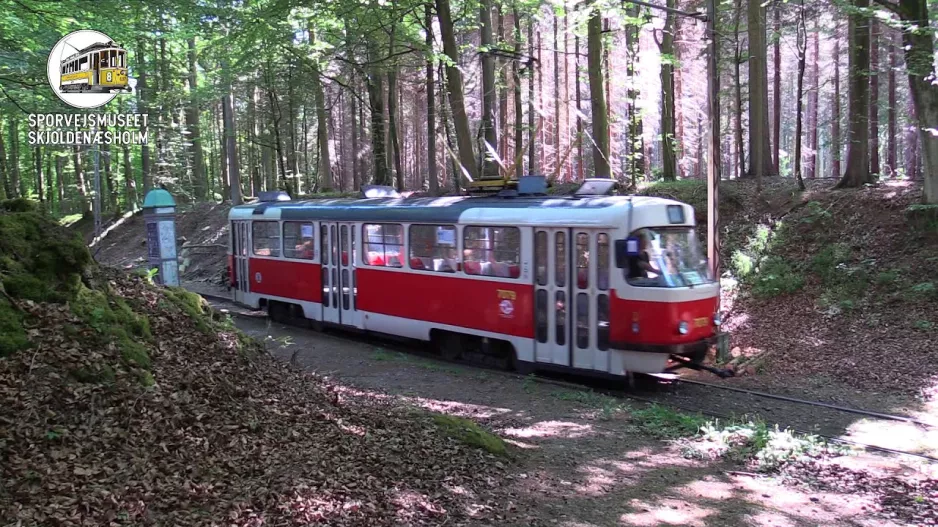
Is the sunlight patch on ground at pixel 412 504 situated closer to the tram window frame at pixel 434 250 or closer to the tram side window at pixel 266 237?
the tram window frame at pixel 434 250

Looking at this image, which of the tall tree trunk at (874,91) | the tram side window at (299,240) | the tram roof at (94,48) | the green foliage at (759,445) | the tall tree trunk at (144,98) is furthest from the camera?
the tall tree trunk at (144,98)

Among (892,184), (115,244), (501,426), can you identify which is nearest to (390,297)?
(501,426)

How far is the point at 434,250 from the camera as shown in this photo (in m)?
11.9

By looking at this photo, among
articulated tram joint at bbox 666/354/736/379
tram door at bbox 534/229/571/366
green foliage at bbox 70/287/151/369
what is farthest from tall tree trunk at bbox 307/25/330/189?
green foliage at bbox 70/287/151/369

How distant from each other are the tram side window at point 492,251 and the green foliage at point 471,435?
458cm

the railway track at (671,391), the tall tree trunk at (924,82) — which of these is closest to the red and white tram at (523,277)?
the railway track at (671,391)

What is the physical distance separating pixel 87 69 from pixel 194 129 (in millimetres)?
18330

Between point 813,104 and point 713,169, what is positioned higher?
point 813,104

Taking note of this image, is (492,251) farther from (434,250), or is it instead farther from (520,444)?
(520,444)

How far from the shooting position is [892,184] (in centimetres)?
1628

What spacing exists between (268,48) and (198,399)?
1730 centimetres

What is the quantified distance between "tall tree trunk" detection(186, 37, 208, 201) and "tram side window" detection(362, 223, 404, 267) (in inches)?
620

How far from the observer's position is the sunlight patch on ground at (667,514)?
473 centimetres

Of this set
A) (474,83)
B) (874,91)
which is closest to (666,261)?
(874,91)
